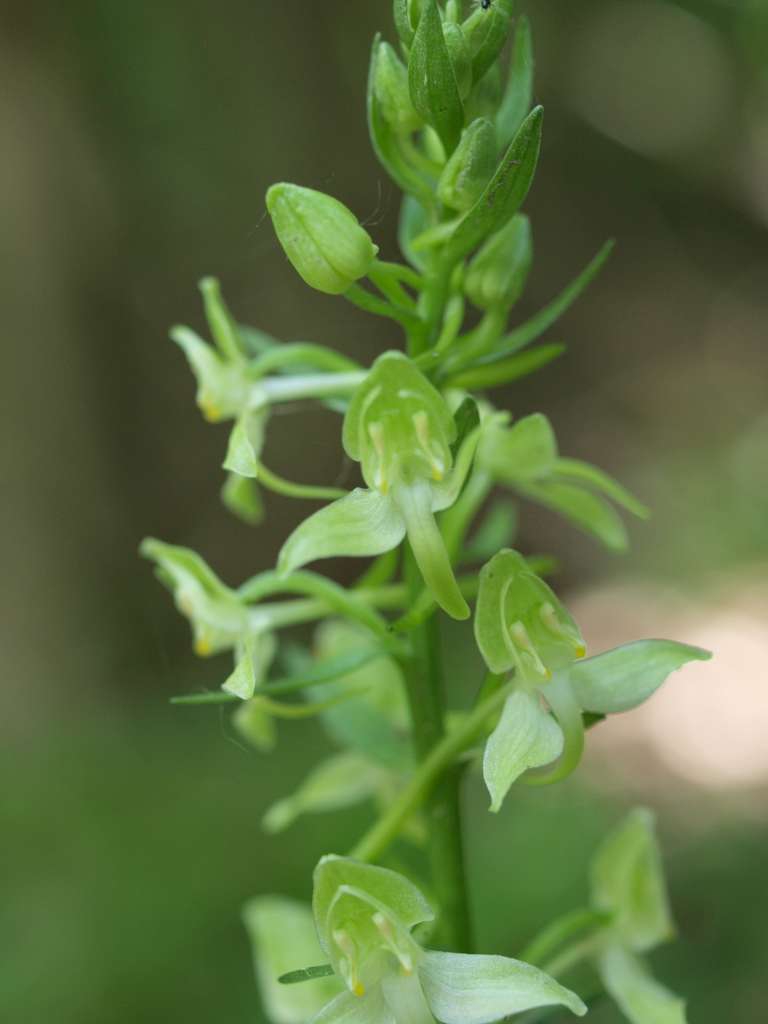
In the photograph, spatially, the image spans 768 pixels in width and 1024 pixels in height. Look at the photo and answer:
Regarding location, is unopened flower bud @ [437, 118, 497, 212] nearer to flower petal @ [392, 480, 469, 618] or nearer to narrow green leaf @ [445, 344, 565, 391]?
narrow green leaf @ [445, 344, 565, 391]

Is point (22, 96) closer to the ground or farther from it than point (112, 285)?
farther from it

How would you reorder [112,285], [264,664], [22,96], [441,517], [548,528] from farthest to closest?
[548,528] → [112,285] → [22,96] → [264,664] → [441,517]

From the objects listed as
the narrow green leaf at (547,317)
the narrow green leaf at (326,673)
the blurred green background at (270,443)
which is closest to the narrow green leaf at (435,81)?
the narrow green leaf at (547,317)

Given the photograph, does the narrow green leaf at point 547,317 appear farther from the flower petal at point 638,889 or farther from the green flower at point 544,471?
the flower petal at point 638,889

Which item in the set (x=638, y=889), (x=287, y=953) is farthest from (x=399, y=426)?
(x=287, y=953)

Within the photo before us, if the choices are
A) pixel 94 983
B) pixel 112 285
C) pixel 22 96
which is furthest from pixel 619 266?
pixel 94 983

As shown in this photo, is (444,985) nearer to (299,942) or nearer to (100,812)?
(299,942)
